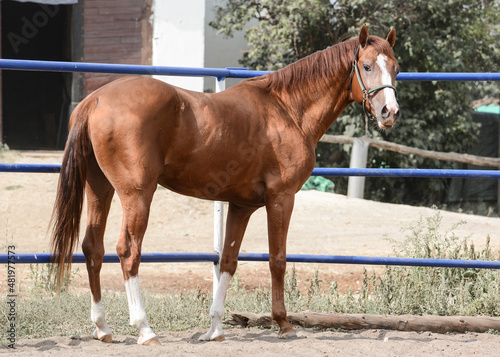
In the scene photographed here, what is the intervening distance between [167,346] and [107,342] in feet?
1.24

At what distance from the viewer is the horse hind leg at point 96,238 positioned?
11.6 feet

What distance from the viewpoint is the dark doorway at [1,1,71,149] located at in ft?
51.5

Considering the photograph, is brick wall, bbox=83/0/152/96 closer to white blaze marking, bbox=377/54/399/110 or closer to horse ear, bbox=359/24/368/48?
horse ear, bbox=359/24/368/48

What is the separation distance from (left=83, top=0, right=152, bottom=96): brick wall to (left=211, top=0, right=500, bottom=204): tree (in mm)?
1500

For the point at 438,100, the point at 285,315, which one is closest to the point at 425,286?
the point at 285,315

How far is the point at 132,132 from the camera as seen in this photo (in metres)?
3.29

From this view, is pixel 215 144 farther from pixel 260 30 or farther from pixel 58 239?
pixel 260 30

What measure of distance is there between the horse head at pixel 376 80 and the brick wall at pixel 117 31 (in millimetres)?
8920

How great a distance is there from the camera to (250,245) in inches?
324

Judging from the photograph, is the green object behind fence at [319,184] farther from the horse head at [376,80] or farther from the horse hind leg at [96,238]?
the horse hind leg at [96,238]

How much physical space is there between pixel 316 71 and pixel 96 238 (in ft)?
5.49

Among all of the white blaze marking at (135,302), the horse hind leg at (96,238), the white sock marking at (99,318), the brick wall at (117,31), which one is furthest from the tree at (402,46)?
the white blaze marking at (135,302)

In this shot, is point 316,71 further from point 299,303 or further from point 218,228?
point 299,303

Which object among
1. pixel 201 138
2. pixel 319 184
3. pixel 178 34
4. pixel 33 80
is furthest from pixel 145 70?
pixel 33 80
